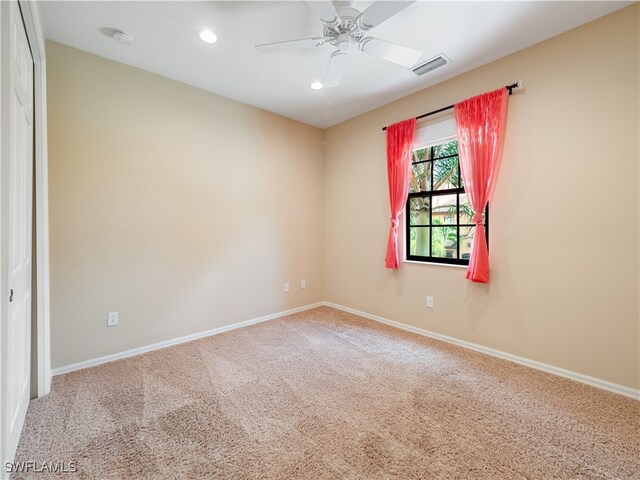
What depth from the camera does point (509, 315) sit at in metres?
2.69

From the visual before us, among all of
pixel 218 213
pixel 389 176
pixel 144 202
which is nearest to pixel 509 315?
pixel 389 176

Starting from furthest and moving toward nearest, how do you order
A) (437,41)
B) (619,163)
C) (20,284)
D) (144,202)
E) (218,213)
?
(218,213) → (144,202) → (437,41) → (619,163) → (20,284)

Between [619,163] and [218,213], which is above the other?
[619,163]

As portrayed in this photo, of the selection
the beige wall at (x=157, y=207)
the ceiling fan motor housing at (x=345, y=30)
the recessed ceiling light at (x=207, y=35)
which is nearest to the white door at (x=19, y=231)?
the beige wall at (x=157, y=207)

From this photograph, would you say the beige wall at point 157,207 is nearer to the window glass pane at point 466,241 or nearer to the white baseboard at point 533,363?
the white baseboard at point 533,363

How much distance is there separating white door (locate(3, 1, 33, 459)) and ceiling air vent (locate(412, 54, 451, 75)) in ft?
9.53

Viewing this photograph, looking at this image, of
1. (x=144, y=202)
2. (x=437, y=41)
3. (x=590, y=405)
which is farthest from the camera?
(x=144, y=202)

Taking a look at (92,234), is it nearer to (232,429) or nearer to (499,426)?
(232,429)

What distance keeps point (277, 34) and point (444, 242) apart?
259 cm

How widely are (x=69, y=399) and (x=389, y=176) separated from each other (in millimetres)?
3568

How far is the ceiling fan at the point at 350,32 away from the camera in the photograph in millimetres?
1751

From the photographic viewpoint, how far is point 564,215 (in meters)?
2.38

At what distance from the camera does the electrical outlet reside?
2.68m

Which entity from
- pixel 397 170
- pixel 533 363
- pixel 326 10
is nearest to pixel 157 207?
pixel 326 10
